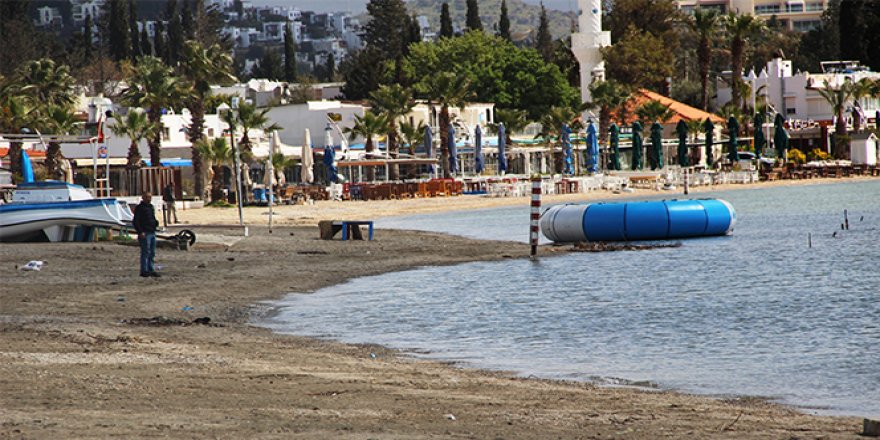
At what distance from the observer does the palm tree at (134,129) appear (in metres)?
64.6

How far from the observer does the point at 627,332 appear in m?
20.0

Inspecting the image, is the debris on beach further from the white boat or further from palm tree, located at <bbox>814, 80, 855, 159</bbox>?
palm tree, located at <bbox>814, 80, 855, 159</bbox>

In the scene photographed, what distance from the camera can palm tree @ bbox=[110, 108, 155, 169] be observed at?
64.6 m

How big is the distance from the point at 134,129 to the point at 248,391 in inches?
2170

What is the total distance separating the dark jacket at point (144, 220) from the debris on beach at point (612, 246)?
14.8 meters

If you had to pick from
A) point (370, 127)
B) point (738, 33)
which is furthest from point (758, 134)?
point (370, 127)

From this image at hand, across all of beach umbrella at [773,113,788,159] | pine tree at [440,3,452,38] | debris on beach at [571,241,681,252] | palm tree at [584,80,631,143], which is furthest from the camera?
pine tree at [440,3,452,38]

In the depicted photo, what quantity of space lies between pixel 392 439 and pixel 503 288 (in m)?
18.1

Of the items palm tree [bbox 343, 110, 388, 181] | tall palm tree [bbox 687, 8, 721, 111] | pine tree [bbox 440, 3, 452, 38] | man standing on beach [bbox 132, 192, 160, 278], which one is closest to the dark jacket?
man standing on beach [bbox 132, 192, 160, 278]

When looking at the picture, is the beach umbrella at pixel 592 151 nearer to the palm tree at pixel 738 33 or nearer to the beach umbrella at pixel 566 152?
the beach umbrella at pixel 566 152

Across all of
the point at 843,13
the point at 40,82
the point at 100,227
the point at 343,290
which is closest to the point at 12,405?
the point at 343,290

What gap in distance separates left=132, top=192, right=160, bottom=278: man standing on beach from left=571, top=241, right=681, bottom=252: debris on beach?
14.5 m

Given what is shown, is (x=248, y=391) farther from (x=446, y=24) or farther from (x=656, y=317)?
(x=446, y=24)

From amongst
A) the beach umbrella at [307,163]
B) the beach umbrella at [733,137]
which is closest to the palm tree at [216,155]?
the beach umbrella at [307,163]
